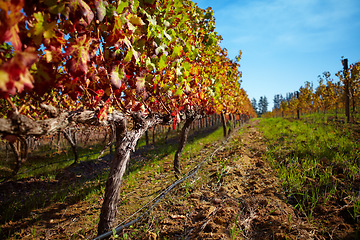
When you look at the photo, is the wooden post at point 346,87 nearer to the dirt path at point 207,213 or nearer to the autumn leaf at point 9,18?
the dirt path at point 207,213

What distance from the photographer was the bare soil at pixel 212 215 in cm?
173

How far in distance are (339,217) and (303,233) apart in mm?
562

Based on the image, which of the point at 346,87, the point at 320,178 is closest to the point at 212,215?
the point at 320,178

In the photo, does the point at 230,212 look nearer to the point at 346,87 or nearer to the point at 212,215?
the point at 212,215

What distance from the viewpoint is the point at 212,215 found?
2104 mm

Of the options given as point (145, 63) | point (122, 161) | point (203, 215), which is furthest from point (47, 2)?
point (203, 215)

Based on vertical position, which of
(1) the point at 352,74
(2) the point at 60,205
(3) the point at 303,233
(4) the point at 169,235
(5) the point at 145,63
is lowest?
(2) the point at 60,205

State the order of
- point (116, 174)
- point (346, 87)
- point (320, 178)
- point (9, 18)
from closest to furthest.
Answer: point (9, 18) → point (116, 174) → point (320, 178) → point (346, 87)

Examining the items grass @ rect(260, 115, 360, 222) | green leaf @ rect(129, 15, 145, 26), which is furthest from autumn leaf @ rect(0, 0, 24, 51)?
grass @ rect(260, 115, 360, 222)

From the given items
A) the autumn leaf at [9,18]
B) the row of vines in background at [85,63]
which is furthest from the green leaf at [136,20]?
the autumn leaf at [9,18]

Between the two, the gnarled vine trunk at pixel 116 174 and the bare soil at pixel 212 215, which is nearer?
the bare soil at pixel 212 215

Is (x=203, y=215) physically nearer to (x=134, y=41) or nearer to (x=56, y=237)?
(x=134, y=41)

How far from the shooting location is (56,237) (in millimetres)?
2824

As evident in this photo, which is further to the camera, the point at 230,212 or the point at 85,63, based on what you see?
the point at 230,212
